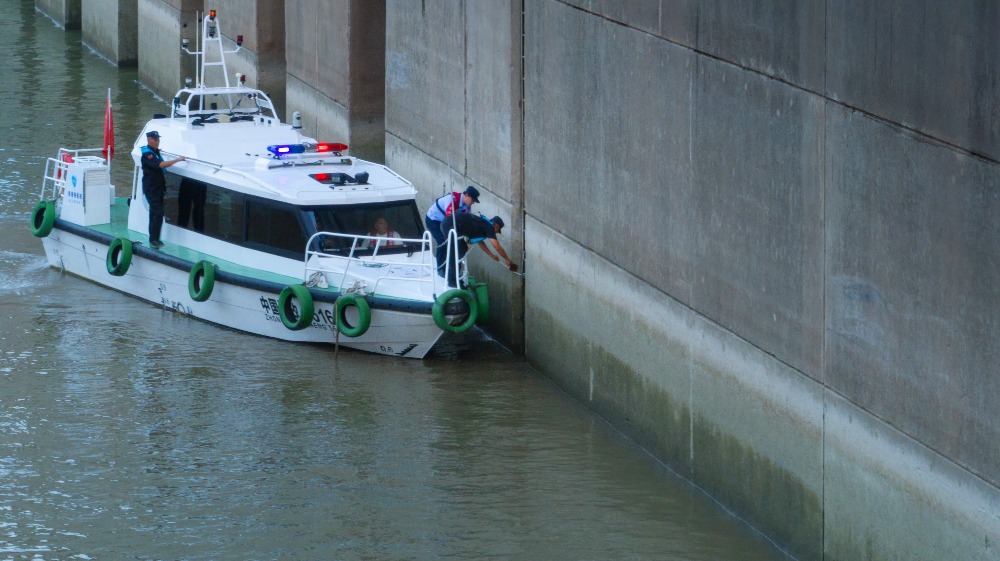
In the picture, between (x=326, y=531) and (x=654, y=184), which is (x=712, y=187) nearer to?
(x=654, y=184)

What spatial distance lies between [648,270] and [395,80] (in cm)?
768

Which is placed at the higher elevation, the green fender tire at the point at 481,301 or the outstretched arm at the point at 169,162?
the outstretched arm at the point at 169,162

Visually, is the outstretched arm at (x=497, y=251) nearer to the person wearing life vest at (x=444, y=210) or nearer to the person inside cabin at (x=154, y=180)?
the person wearing life vest at (x=444, y=210)

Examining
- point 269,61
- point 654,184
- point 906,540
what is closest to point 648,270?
point 654,184

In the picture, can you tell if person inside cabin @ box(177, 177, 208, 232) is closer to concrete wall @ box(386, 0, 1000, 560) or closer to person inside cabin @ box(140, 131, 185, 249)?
person inside cabin @ box(140, 131, 185, 249)

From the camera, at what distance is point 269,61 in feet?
86.8

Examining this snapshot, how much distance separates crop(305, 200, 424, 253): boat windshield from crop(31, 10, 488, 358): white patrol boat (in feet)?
0.03

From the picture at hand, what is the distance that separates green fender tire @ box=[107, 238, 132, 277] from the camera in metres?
17.8

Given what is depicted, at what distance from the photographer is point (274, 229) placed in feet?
54.9

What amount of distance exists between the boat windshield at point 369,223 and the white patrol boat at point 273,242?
0.03 feet

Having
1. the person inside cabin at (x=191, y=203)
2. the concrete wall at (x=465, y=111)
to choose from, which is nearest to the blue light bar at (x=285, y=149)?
the person inside cabin at (x=191, y=203)

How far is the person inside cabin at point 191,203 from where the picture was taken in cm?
1753

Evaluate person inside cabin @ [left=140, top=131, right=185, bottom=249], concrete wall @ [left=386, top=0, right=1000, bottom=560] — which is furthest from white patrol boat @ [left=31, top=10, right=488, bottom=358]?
concrete wall @ [left=386, top=0, right=1000, bottom=560]

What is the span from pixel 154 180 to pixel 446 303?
168 inches
